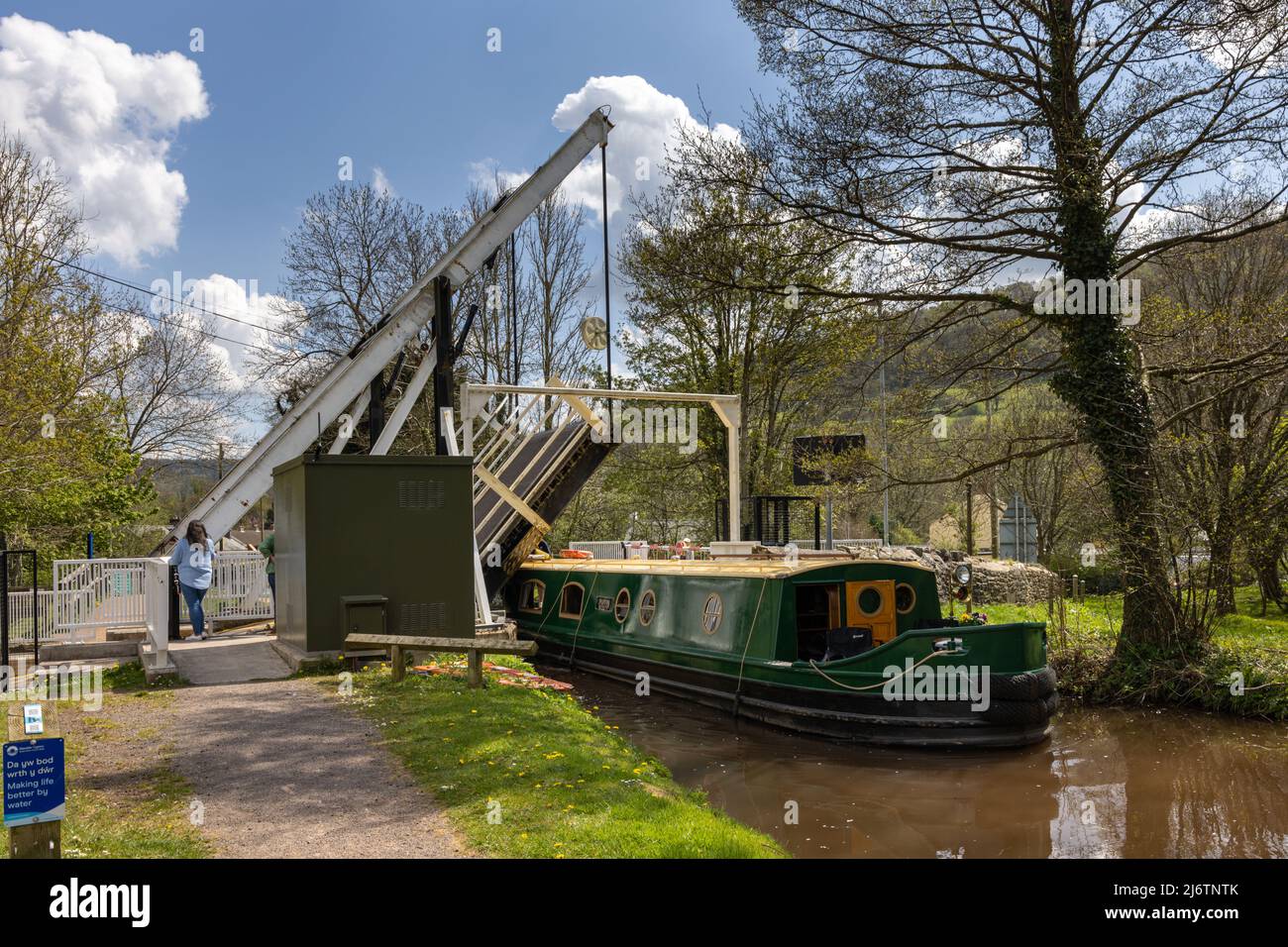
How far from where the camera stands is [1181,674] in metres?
12.9

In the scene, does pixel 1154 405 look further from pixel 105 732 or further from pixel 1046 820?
pixel 105 732

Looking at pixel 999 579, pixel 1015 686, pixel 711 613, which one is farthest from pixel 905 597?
pixel 999 579

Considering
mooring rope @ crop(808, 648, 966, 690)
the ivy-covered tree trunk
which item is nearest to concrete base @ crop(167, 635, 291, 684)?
mooring rope @ crop(808, 648, 966, 690)

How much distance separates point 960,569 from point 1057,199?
18.8 ft

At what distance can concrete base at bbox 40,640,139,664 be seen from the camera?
478 inches

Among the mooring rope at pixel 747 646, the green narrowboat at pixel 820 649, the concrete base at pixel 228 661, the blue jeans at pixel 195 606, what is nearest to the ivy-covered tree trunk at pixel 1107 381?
the green narrowboat at pixel 820 649

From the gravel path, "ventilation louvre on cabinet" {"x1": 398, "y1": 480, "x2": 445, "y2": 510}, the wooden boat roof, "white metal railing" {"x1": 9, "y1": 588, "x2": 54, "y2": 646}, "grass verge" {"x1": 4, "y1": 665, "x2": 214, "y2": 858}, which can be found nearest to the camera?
"grass verge" {"x1": 4, "y1": 665, "x2": 214, "y2": 858}

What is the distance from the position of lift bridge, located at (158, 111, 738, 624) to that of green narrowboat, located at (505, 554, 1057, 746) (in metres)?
1.83

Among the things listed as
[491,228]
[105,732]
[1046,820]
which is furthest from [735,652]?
[491,228]

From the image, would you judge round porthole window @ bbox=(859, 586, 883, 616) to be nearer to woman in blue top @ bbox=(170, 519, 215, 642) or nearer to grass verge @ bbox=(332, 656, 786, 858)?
grass verge @ bbox=(332, 656, 786, 858)

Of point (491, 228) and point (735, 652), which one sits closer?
point (735, 652)

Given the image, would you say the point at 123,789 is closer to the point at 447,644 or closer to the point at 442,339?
the point at 447,644

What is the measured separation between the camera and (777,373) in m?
25.5

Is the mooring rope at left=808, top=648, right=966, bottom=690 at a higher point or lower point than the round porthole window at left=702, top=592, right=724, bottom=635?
lower
